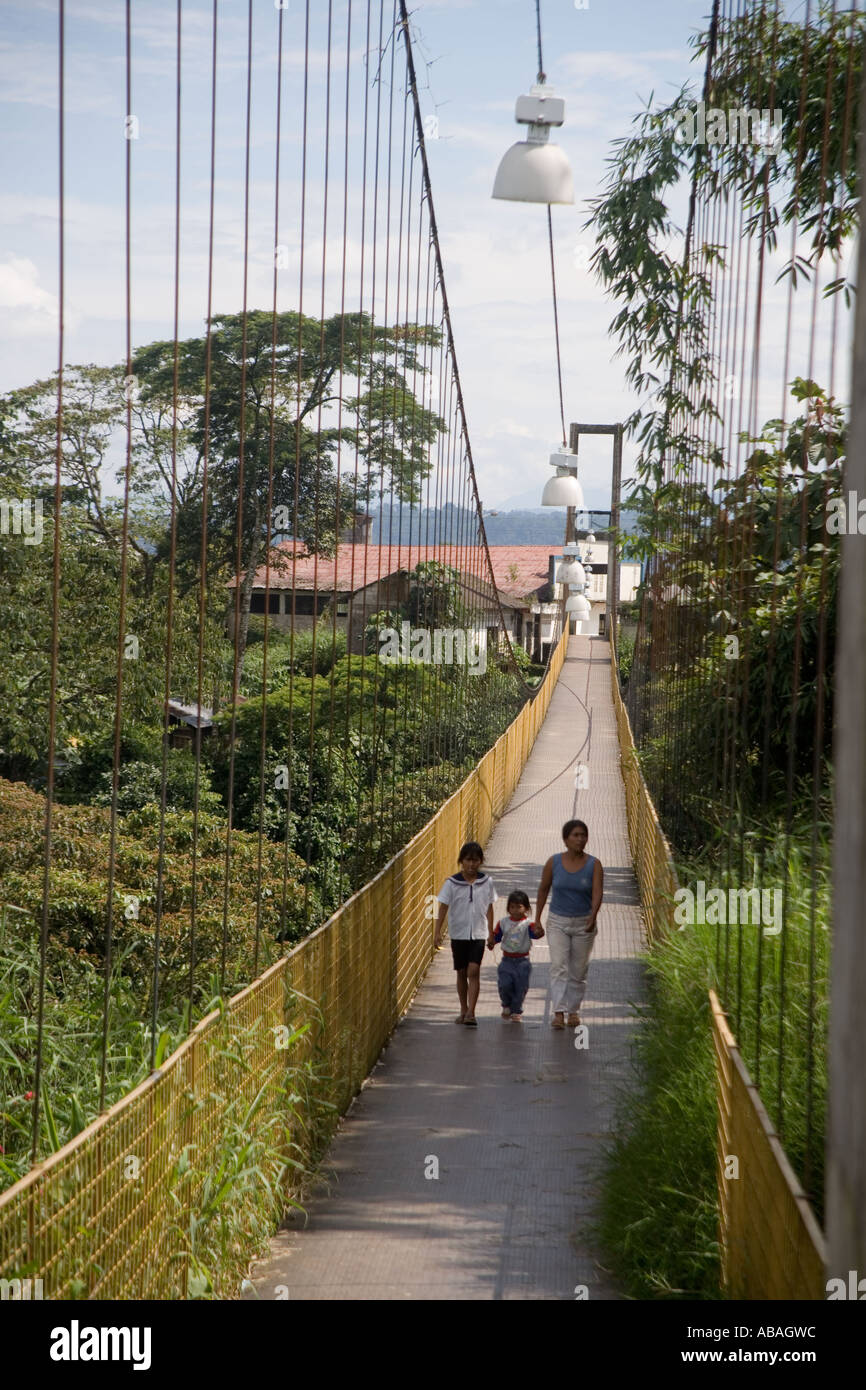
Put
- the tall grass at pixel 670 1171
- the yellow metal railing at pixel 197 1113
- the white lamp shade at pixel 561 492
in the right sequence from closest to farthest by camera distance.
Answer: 1. the yellow metal railing at pixel 197 1113
2. the tall grass at pixel 670 1171
3. the white lamp shade at pixel 561 492

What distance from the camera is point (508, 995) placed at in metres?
7.51

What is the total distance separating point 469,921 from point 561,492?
43.8 ft

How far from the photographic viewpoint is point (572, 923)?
23.6 feet

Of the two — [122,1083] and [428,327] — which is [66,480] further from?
[122,1083]

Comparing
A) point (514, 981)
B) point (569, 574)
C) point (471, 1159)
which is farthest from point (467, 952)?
point (569, 574)

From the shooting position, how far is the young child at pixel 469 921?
7414 mm

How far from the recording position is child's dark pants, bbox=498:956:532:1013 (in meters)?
7.48

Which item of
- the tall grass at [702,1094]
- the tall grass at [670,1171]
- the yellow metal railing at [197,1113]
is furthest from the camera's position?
the tall grass at [670,1171]

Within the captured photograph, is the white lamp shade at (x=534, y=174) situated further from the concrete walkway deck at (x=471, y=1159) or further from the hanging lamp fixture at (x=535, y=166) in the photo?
the concrete walkway deck at (x=471, y=1159)

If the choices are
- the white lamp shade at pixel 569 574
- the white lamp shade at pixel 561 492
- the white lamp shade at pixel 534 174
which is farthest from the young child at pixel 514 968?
the white lamp shade at pixel 569 574

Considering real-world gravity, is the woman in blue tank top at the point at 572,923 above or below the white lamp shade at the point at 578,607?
below

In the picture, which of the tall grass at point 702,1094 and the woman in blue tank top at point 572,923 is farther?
the woman in blue tank top at point 572,923

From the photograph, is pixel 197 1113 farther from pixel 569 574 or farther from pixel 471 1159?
pixel 569 574

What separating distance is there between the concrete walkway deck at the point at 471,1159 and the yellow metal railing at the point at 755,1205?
1.94 feet
